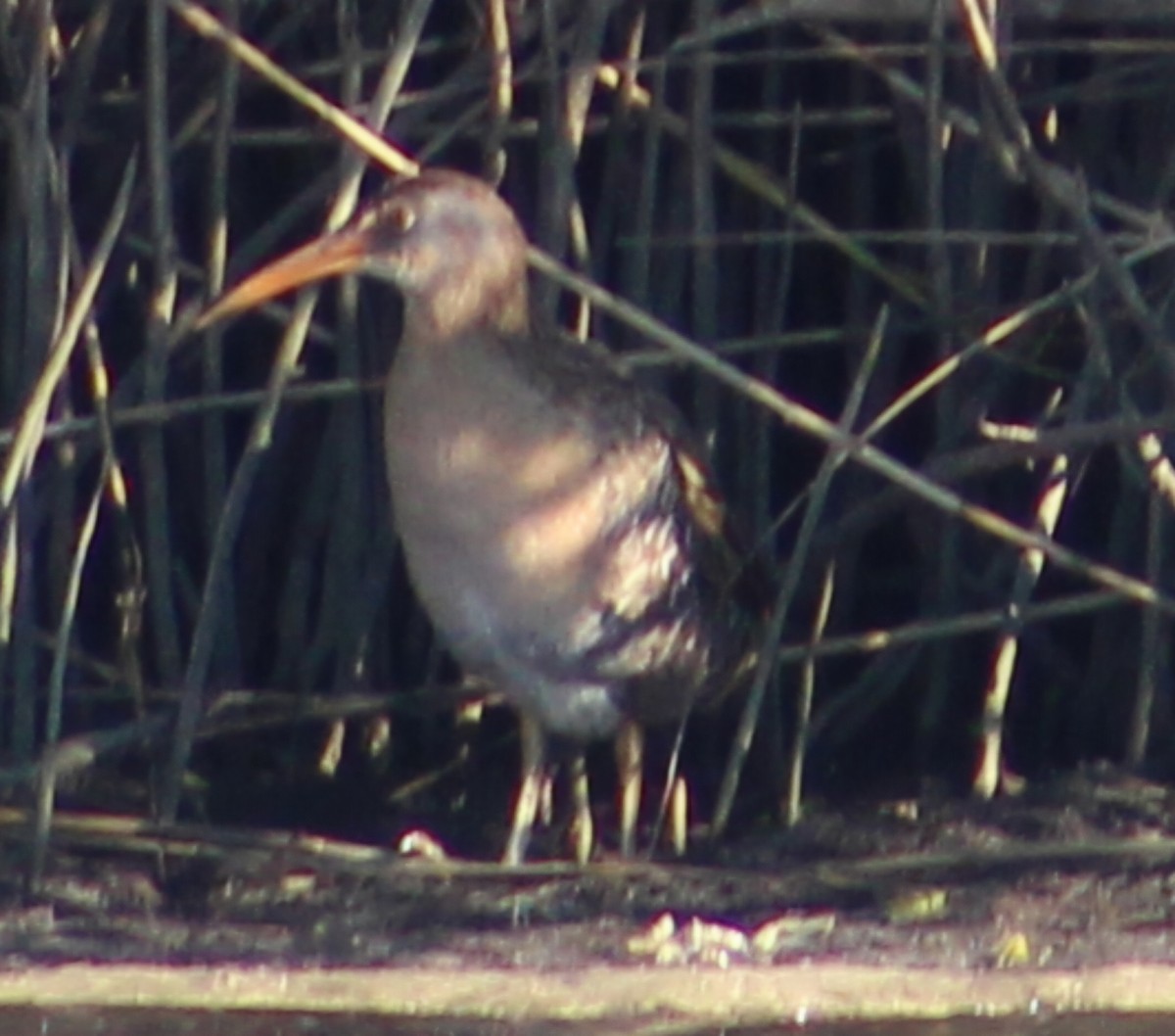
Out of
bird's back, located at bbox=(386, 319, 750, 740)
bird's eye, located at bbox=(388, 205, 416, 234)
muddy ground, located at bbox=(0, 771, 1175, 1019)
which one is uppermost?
bird's eye, located at bbox=(388, 205, 416, 234)

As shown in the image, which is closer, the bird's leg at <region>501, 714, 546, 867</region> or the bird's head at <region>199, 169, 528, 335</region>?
the bird's head at <region>199, 169, 528, 335</region>

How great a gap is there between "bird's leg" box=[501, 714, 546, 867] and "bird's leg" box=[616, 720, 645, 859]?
0.15 m

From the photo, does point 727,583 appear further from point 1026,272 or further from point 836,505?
point 1026,272

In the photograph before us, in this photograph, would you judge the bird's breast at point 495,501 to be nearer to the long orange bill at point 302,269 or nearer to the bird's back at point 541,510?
the bird's back at point 541,510

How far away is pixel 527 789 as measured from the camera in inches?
183

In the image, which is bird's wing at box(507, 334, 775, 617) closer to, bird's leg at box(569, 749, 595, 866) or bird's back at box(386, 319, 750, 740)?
bird's back at box(386, 319, 750, 740)

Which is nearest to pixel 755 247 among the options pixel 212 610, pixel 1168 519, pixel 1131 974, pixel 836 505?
pixel 836 505

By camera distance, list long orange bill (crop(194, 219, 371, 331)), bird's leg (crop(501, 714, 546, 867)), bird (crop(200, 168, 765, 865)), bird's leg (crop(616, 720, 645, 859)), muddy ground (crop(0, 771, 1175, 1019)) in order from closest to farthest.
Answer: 1. muddy ground (crop(0, 771, 1175, 1019))
2. long orange bill (crop(194, 219, 371, 331))
3. bird (crop(200, 168, 765, 865))
4. bird's leg (crop(501, 714, 546, 867))
5. bird's leg (crop(616, 720, 645, 859))

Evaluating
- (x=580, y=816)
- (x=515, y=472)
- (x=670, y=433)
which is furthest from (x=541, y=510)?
(x=580, y=816)

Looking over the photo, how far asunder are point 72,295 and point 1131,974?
2.17m

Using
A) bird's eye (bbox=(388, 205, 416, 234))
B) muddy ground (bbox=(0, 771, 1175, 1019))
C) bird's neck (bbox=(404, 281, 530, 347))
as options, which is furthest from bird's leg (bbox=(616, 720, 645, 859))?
bird's eye (bbox=(388, 205, 416, 234))

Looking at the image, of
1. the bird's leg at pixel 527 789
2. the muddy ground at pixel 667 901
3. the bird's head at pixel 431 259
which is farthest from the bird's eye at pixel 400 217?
the muddy ground at pixel 667 901

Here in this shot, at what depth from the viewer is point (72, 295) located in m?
4.64

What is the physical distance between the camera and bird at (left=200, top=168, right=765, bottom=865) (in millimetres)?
4402
